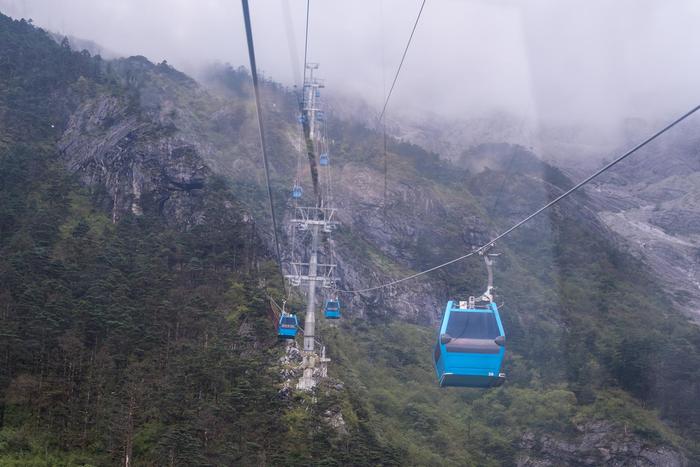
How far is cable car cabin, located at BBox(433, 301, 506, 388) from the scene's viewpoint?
15852mm

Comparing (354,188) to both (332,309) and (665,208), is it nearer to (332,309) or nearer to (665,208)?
(332,309)

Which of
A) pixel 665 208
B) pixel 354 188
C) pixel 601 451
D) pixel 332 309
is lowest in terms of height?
pixel 601 451

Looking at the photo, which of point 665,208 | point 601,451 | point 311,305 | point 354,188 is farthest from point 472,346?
point 665,208

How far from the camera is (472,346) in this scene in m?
15.9

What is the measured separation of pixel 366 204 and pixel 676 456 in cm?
2398

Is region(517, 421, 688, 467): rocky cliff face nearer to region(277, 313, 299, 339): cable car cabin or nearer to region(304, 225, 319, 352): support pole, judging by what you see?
region(304, 225, 319, 352): support pole

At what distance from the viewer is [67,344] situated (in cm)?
2781

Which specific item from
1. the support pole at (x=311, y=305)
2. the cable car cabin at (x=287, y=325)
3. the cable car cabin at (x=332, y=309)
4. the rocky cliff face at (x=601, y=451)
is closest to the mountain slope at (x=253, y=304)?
the rocky cliff face at (x=601, y=451)

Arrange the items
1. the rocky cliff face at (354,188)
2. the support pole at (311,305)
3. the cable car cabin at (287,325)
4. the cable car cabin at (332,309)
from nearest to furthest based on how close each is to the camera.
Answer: the cable car cabin at (287,325) < the cable car cabin at (332,309) < the support pole at (311,305) < the rocky cliff face at (354,188)

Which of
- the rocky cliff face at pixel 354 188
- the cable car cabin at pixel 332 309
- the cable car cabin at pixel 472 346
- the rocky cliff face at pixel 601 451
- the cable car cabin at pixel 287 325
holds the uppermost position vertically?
the rocky cliff face at pixel 354 188

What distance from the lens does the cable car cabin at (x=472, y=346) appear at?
52.0ft

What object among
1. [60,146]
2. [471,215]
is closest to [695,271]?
[471,215]

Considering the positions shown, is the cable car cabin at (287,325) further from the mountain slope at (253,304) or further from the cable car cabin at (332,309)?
the mountain slope at (253,304)

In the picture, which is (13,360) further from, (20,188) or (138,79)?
(138,79)
